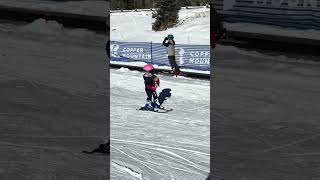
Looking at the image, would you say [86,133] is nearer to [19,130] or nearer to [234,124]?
[19,130]

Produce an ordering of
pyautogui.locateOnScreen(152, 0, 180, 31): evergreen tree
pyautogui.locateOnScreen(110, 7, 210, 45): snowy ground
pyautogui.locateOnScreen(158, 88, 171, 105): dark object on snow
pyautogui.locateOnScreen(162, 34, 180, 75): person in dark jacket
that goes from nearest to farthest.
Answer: pyautogui.locateOnScreen(158, 88, 171, 105): dark object on snow
pyautogui.locateOnScreen(162, 34, 180, 75): person in dark jacket
pyautogui.locateOnScreen(110, 7, 210, 45): snowy ground
pyautogui.locateOnScreen(152, 0, 180, 31): evergreen tree

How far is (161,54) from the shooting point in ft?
39.5

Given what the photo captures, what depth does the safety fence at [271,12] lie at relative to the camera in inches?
90.4

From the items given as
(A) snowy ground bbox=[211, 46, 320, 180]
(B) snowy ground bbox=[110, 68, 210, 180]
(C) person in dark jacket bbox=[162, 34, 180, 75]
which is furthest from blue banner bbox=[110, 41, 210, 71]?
(A) snowy ground bbox=[211, 46, 320, 180]

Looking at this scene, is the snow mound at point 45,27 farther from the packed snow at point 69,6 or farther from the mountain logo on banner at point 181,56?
the mountain logo on banner at point 181,56

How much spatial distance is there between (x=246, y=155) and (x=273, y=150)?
0.20 m

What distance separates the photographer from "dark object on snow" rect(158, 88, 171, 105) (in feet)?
25.7

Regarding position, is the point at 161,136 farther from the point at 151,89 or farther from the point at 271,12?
the point at 271,12

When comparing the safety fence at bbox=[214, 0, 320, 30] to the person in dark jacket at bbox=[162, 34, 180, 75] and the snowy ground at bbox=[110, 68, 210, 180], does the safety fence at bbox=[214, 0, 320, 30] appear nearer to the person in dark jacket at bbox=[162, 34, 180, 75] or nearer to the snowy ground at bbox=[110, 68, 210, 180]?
the snowy ground at bbox=[110, 68, 210, 180]

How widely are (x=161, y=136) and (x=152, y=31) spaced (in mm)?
16231

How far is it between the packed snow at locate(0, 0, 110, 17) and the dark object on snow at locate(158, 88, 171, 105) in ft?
16.8

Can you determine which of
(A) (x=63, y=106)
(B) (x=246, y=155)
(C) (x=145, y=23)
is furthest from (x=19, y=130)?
(C) (x=145, y=23)

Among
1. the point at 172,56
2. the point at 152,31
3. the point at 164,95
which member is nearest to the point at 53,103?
the point at 164,95

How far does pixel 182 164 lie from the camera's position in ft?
14.2
